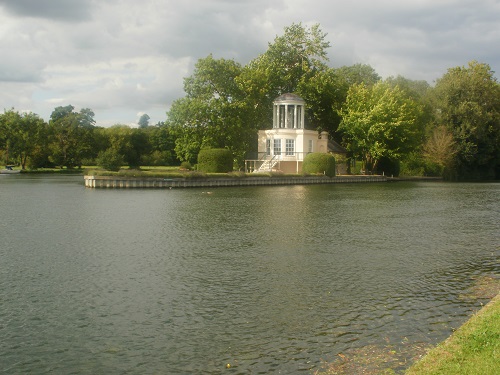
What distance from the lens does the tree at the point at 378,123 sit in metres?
64.4

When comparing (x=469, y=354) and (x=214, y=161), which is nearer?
(x=469, y=354)

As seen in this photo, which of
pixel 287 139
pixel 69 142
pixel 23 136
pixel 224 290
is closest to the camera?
pixel 224 290

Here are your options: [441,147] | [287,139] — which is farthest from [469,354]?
[441,147]

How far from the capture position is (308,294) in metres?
10.7

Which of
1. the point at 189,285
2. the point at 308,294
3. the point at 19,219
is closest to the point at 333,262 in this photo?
the point at 308,294

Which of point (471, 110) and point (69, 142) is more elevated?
point (471, 110)

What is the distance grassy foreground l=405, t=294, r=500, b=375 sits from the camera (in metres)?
6.06

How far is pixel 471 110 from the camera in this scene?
72750 mm

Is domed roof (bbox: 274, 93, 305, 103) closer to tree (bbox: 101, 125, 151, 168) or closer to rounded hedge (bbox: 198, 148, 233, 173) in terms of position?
rounded hedge (bbox: 198, 148, 233, 173)

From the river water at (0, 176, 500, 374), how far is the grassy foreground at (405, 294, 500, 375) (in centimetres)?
77

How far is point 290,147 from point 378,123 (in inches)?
455

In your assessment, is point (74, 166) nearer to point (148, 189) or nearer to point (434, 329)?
point (148, 189)

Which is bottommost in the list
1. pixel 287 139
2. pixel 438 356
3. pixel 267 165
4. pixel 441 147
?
pixel 438 356

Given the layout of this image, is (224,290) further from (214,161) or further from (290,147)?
(290,147)
